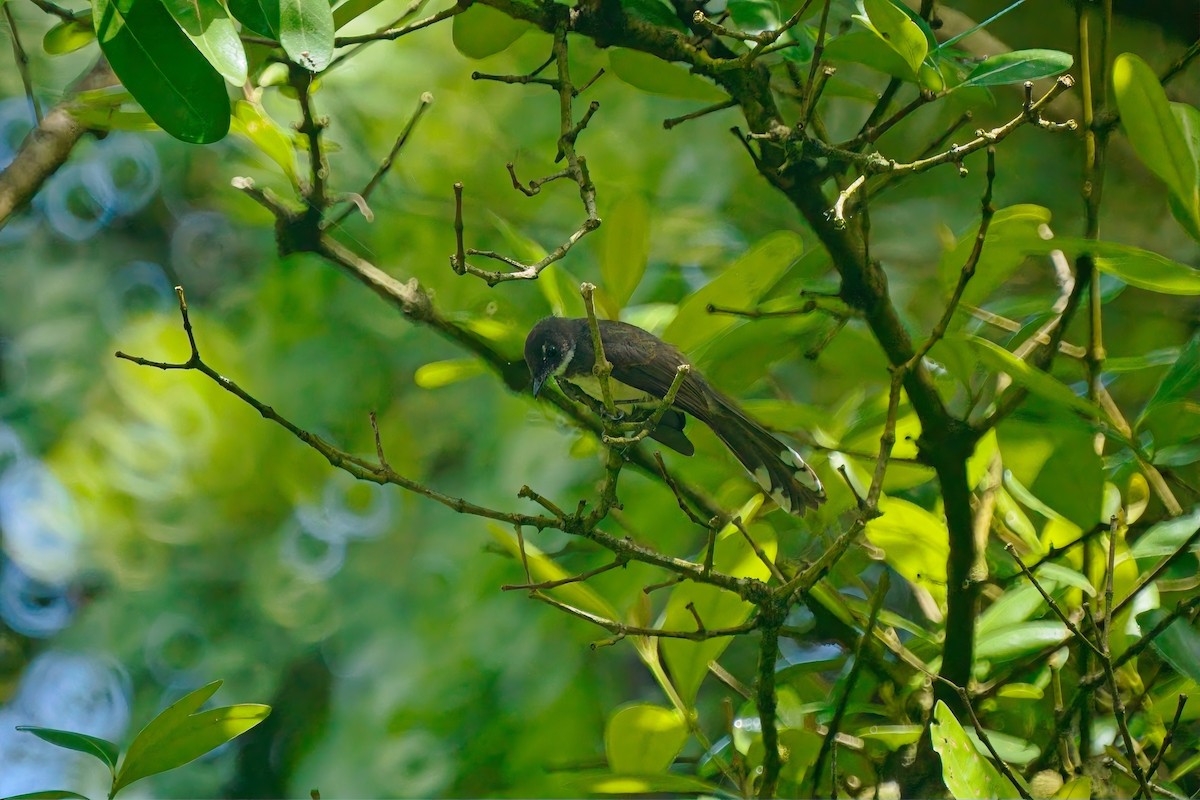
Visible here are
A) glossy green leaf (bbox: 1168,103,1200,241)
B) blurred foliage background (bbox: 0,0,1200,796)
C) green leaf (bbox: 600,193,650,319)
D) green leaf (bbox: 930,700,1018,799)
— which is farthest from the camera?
blurred foliage background (bbox: 0,0,1200,796)

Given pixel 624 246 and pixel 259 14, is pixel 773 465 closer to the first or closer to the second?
pixel 624 246

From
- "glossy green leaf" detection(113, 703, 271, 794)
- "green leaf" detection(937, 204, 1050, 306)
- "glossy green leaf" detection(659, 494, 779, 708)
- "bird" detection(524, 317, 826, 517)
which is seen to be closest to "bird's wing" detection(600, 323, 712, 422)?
"bird" detection(524, 317, 826, 517)

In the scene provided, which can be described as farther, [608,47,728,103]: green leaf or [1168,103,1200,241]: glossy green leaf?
[608,47,728,103]: green leaf

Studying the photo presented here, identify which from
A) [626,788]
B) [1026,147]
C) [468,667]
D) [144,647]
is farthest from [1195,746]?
[144,647]

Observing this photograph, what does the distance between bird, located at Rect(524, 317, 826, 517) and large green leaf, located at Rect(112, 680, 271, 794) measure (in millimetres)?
806

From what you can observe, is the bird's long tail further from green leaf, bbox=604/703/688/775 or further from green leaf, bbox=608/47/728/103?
green leaf, bbox=608/47/728/103

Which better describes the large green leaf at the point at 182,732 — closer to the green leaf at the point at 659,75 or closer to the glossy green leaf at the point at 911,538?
the glossy green leaf at the point at 911,538

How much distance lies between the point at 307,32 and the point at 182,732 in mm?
1014

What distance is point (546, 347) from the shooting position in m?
2.02

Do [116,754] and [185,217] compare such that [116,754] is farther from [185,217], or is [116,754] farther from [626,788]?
[185,217]

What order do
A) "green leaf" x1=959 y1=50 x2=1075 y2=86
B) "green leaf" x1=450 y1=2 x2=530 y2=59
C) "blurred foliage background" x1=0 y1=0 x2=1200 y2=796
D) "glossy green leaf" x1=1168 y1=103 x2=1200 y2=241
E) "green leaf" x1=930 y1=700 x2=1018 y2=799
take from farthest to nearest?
"blurred foliage background" x1=0 y1=0 x2=1200 y2=796 < "green leaf" x1=450 y1=2 x2=530 y2=59 < "glossy green leaf" x1=1168 y1=103 x2=1200 y2=241 < "green leaf" x1=959 y1=50 x2=1075 y2=86 < "green leaf" x1=930 y1=700 x2=1018 y2=799

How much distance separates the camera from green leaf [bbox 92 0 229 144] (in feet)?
4.63

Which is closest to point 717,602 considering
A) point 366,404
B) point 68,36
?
point 68,36

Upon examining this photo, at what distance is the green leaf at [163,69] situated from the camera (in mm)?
1410
